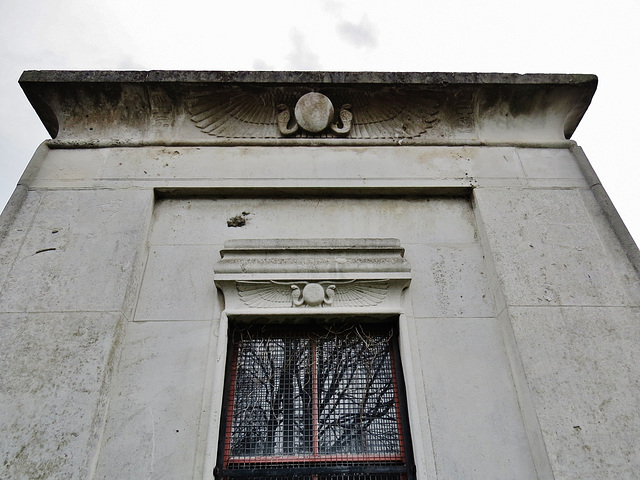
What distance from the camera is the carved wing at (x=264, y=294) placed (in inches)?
153

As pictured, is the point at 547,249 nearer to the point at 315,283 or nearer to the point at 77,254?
the point at 315,283

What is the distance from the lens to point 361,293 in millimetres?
3936

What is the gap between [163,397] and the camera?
350cm

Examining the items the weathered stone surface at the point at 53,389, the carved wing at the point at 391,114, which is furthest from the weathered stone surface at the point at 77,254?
the carved wing at the point at 391,114

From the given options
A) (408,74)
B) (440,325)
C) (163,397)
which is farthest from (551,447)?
(408,74)

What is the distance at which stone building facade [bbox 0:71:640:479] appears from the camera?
10.9 feet

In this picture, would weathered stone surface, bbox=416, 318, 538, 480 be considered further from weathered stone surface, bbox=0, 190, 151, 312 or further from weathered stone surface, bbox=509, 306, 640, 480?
weathered stone surface, bbox=0, 190, 151, 312

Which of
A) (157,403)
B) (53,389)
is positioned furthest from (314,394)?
(53,389)

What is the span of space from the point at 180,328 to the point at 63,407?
3.16 feet

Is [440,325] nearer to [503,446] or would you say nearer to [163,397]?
[503,446]

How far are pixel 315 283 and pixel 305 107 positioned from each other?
2056 mm

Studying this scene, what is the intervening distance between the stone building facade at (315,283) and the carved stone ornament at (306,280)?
2 centimetres

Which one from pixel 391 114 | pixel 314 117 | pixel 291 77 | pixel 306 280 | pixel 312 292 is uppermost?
pixel 291 77

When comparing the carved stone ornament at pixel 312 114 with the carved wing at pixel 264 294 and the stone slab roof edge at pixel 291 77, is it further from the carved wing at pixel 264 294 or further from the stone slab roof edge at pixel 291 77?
the carved wing at pixel 264 294
